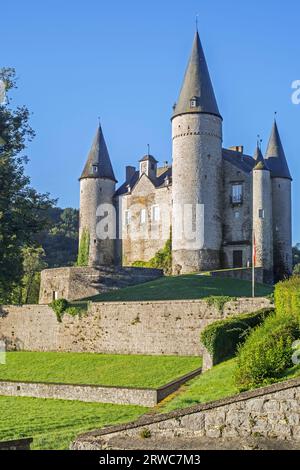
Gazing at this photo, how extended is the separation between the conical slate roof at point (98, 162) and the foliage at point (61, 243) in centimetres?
1795

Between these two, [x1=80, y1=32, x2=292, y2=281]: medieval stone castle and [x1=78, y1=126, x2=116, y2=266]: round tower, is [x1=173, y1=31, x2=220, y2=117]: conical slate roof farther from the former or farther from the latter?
[x1=78, y1=126, x2=116, y2=266]: round tower

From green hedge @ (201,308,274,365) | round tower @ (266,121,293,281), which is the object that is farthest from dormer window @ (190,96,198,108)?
green hedge @ (201,308,274,365)

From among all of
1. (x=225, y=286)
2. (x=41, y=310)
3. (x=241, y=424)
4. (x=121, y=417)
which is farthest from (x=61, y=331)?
(x=241, y=424)

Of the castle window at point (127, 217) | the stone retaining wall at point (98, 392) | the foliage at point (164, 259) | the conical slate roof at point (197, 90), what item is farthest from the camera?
the castle window at point (127, 217)

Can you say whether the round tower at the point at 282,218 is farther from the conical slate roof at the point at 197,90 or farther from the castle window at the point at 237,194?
the conical slate roof at the point at 197,90

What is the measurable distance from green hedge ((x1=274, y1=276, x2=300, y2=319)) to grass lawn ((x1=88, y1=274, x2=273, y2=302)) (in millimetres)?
13269

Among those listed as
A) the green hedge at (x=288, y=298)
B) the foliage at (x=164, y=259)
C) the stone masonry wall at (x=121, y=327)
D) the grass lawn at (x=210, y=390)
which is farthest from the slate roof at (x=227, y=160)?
the grass lawn at (x=210, y=390)

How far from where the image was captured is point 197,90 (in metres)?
51.3

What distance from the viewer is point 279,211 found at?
172ft

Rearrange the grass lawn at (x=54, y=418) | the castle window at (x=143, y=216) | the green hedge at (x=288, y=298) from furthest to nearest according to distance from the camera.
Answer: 1. the castle window at (x=143, y=216)
2. the green hedge at (x=288, y=298)
3. the grass lawn at (x=54, y=418)

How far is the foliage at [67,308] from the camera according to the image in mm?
35062

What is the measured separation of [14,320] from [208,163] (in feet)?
65.7

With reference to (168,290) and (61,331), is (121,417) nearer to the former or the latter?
(61,331)

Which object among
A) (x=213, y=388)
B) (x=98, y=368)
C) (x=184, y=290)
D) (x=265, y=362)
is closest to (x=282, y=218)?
(x=184, y=290)
